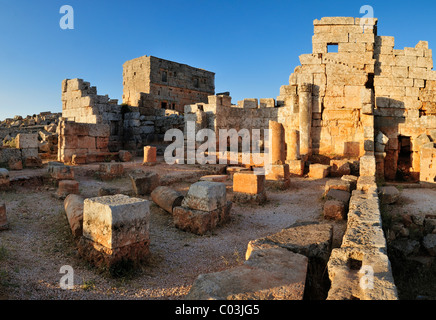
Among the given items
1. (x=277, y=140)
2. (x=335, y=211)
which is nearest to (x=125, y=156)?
(x=277, y=140)

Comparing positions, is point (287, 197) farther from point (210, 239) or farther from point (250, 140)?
point (250, 140)

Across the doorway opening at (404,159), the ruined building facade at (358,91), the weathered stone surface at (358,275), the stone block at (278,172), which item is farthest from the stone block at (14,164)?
the doorway opening at (404,159)

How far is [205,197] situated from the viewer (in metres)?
6.28

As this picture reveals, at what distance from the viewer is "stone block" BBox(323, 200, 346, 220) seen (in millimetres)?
6625

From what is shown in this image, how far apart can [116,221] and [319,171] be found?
898cm

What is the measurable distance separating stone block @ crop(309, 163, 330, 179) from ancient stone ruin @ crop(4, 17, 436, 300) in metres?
0.04

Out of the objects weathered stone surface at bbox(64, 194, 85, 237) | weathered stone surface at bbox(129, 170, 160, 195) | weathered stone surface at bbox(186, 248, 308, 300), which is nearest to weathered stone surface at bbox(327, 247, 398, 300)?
weathered stone surface at bbox(186, 248, 308, 300)

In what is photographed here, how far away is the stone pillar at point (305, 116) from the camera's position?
13258mm

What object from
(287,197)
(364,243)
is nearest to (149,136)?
(287,197)

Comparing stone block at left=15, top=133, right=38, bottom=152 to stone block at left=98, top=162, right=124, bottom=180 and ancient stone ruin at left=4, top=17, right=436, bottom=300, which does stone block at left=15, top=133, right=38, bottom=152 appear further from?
stone block at left=98, top=162, right=124, bottom=180

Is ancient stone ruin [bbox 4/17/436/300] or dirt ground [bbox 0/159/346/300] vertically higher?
ancient stone ruin [bbox 4/17/436/300]

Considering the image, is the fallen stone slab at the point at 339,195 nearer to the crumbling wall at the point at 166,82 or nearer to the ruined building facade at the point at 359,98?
the ruined building facade at the point at 359,98

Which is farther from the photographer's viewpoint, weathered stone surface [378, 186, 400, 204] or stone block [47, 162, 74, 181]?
stone block [47, 162, 74, 181]

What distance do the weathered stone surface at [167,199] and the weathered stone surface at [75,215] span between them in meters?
1.85
